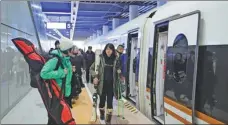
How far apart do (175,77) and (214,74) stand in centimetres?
90

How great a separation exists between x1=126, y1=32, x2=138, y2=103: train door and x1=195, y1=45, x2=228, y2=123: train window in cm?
366

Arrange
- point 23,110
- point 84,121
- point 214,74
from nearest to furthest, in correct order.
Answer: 1. point 214,74
2. point 23,110
3. point 84,121

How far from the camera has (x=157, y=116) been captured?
5309mm

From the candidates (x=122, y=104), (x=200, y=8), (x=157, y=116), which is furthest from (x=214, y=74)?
(x=122, y=104)

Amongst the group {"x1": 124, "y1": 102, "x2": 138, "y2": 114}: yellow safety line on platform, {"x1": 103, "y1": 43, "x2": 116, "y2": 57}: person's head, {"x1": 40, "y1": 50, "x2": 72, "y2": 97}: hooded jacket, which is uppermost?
{"x1": 103, "y1": 43, "x2": 116, "y2": 57}: person's head

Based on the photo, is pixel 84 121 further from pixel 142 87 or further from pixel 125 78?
pixel 125 78

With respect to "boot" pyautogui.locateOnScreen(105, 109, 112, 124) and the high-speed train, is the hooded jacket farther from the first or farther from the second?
"boot" pyautogui.locateOnScreen(105, 109, 112, 124)

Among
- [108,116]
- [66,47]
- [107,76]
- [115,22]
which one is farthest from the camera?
[115,22]

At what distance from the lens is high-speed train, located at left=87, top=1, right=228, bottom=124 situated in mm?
3086

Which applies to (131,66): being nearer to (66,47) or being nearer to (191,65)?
(191,65)

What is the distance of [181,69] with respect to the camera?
3891 mm

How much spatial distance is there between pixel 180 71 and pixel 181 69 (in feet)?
0.12

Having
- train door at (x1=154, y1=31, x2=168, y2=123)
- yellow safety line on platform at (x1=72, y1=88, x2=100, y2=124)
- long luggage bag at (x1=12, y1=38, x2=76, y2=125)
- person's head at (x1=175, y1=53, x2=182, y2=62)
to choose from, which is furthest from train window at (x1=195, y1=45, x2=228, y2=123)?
yellow safety line on platform at (x1=72, y1=88, x2=100, y2=124)

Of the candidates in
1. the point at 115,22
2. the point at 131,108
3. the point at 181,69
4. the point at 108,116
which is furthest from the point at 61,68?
the point at 115,22
